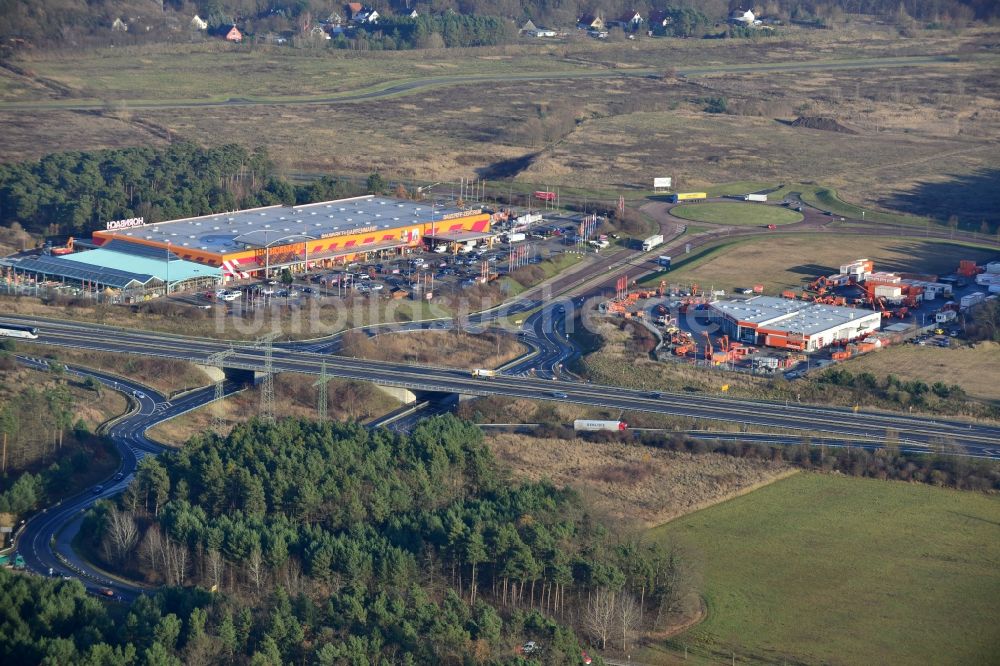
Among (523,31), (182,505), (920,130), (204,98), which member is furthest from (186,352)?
(523,31)

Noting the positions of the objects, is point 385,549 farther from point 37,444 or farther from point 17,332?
point 17,332

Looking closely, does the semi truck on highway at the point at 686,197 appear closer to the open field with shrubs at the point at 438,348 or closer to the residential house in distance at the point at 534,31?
the open field with shrubs at the point at 438,348

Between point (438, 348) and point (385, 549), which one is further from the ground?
point (385, 549)

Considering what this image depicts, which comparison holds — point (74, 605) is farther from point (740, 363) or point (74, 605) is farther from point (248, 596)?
point (740, 363)

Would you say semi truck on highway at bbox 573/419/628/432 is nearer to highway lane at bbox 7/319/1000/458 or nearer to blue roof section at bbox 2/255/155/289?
highway lane at bbox 7/319/1000/458

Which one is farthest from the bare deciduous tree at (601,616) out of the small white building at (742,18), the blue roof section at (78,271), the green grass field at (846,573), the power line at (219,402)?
the small white building at (742,18)

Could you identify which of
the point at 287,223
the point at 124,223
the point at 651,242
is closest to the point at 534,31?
the point at 651,242
